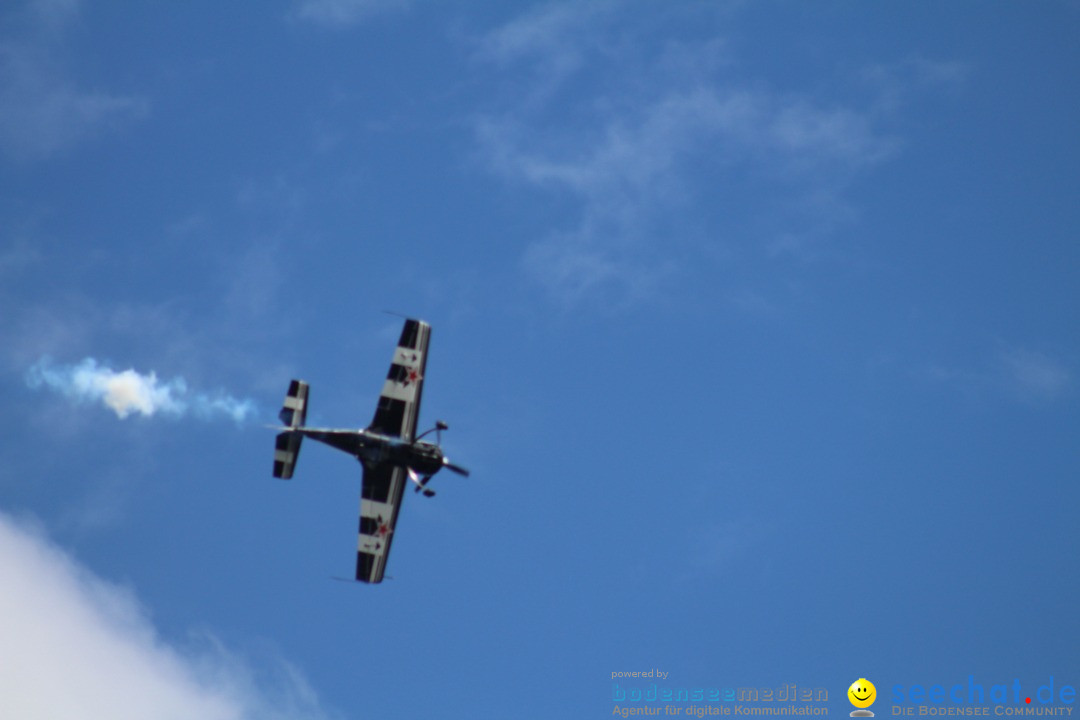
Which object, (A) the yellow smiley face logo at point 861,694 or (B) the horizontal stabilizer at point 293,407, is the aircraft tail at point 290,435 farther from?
(A) the yellow smiley face logo at point 861,694

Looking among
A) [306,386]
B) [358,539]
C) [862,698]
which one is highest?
[306,386]

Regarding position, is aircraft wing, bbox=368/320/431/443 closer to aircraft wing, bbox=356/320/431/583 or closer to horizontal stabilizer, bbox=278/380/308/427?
aircraft wing, bbox=356/320/431/583

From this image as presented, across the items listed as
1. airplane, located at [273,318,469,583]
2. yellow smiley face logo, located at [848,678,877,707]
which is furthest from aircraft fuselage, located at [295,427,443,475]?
yellow smiley face logo, located at [848,678,877,707]

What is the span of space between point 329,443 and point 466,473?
339 inches

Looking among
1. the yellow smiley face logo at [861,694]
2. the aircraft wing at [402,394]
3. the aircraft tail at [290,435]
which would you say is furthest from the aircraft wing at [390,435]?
the yellow smiley face logo at [861,694]

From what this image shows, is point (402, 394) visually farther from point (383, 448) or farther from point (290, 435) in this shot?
point (290, 435)

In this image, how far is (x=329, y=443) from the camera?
71.0 meters

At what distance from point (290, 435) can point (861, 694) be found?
1537 inches

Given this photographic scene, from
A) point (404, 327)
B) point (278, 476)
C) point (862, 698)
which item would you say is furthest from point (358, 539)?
point (862, 698)

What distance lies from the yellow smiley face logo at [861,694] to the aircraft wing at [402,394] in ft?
106

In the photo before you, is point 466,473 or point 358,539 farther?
point 358,539

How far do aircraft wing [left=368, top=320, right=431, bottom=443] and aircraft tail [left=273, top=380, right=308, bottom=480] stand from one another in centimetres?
431

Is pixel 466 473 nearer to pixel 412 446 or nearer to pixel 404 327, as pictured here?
pixel 412 446

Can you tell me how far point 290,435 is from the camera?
70.4 m
